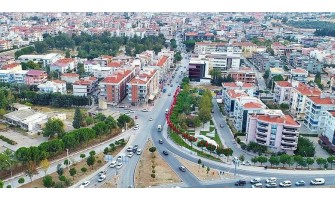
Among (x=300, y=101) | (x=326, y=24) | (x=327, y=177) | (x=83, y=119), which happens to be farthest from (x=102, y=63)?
(x=326, y=24)

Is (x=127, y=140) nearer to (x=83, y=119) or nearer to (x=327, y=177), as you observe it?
(x=83, y=119)

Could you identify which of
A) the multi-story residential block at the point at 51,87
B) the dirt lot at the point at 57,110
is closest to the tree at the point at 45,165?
the dirt lot at the point at 57,110

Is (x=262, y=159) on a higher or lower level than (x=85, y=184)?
higher

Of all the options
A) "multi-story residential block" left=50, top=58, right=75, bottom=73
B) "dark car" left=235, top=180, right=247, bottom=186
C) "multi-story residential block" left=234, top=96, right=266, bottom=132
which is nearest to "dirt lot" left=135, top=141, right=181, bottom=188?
"dark car" left=235, top=180, right=247, bottom=186

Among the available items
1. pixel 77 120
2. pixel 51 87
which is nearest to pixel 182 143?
pixel 77 120

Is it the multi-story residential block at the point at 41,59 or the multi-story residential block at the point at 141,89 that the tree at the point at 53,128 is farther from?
the multi-story residential block at the point at 41,59

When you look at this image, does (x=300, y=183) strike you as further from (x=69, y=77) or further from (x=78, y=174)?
(x=69, y=77)

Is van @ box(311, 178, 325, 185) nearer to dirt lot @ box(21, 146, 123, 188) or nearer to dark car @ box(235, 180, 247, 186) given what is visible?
dark car @ box(235, 180, 247, 186)
